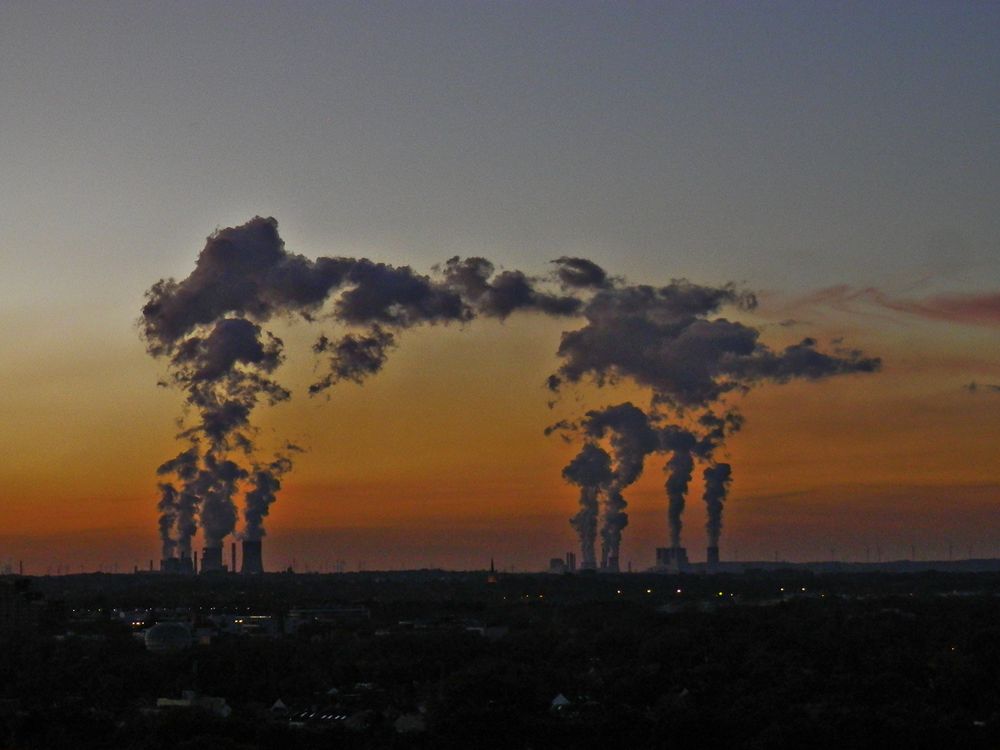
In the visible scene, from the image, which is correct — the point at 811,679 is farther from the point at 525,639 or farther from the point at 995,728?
the point at 525,639

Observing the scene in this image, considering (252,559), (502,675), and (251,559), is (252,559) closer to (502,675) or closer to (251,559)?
(251,559)

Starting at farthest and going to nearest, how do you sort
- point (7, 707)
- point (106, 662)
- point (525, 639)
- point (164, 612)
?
1. point (164, 612)
2. point (525, 639)
3. point (106, 662)
4. point (7, 707)

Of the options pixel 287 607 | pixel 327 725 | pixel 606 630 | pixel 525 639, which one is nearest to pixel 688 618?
pixel 606 630

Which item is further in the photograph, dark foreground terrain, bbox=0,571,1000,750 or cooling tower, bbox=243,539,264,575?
cooling tower, bbox=243,539,264,575

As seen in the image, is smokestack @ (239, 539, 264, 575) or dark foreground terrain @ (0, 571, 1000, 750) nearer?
dark foreground terrain @ (0, 571, 1000, 750)

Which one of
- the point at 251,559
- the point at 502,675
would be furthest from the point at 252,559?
the point at 502,675

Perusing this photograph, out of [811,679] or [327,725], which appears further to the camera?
[811,679]

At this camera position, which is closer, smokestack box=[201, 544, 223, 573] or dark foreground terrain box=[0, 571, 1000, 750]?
dark foreground terrain box=[0, 571, 1000, 750]

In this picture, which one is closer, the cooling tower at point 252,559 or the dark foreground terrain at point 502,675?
the dark foreground terrain at point 502,675

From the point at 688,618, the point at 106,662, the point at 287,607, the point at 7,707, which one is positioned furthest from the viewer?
the point at 287,607
